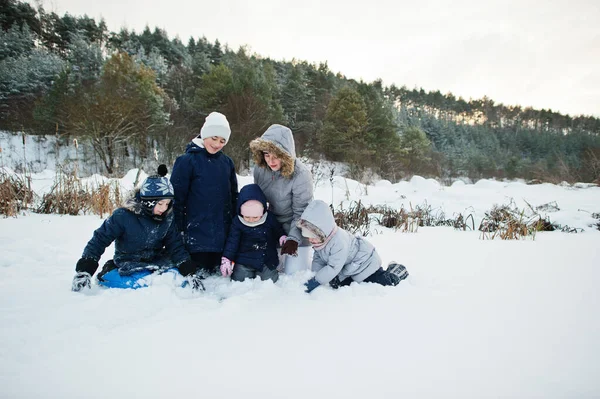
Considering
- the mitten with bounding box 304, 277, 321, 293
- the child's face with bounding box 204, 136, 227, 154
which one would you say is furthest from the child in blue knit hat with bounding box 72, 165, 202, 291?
the mitten with bounding box 304, 277, 321, 293

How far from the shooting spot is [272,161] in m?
2.69

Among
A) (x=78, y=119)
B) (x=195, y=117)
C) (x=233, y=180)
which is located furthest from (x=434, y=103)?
(x=233, y=180)

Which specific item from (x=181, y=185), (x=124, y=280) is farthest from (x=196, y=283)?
(x=181, y=185)

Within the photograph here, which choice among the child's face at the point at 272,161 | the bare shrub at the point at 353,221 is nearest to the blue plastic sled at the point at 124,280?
the child's face at the point at 272,161

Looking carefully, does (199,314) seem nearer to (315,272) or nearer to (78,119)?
(315,272)

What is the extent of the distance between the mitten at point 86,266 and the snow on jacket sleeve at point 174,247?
20.7 inches

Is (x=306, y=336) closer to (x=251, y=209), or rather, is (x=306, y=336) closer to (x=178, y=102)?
(x=251, y=209)

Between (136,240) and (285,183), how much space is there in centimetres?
131

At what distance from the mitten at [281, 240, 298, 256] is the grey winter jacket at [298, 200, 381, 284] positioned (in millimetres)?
184

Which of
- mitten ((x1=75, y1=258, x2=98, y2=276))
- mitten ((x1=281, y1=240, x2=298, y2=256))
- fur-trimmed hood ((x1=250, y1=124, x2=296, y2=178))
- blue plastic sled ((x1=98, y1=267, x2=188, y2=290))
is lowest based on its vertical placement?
blue plastic sled ((x1=98, y1=267, x2=188, y2=290))

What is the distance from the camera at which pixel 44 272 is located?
8.39 feet

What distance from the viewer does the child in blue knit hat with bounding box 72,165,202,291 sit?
2252 mm

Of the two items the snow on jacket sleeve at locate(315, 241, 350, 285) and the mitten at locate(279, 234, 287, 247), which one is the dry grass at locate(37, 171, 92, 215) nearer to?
the mitten at locate(279, 234, 287, 247)

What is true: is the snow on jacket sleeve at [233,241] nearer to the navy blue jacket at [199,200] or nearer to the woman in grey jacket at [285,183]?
the navy blue jacket at [199,200]
